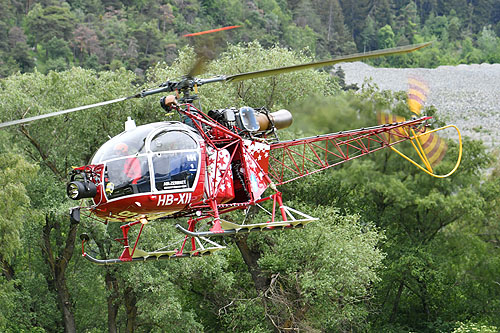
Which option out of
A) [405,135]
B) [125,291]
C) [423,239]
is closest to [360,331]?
[423,239]

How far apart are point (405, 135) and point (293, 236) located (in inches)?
380

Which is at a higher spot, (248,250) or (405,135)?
(405,135)

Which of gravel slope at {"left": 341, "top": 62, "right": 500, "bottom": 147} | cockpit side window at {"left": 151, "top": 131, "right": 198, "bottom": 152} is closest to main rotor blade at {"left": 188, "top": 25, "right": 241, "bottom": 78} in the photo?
cockpit side window at {"left": 151, "top": 131, "right": 198, "bottom": 152}

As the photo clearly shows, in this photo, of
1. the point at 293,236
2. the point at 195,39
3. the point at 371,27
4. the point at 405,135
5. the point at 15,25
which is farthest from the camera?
the point at 371,27

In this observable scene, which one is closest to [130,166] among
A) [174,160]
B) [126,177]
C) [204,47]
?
[126,177]

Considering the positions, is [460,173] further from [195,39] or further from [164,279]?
[195,39]

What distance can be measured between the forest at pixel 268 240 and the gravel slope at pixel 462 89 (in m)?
40.3

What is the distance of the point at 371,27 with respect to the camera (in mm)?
129625

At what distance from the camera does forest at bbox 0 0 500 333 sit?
2597cm

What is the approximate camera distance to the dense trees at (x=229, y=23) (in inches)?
3305

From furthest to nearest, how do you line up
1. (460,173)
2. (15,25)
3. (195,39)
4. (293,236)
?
(15,25)
(460,173)
(293,236)
(195,39)

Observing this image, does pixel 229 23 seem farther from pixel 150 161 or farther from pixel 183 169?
pixel 150 161

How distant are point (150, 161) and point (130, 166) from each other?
14.1 inches

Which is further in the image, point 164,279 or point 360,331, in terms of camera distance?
point 360,331
